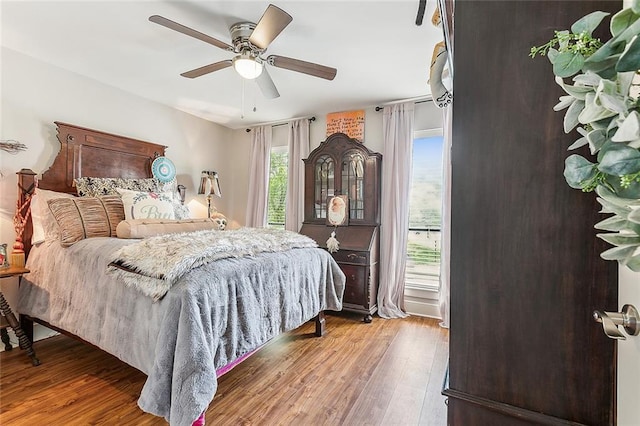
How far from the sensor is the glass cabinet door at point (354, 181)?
11.7ft

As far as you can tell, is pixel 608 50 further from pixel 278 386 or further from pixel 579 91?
pixel 278 386

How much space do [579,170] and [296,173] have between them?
3.78m

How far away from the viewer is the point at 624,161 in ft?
1.30

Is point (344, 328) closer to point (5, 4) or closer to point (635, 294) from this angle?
point (635, 294)

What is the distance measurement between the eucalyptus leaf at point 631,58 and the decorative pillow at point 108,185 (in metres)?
3.44

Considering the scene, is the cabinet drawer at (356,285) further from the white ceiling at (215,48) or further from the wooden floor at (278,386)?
the white ceiling at (215,48)

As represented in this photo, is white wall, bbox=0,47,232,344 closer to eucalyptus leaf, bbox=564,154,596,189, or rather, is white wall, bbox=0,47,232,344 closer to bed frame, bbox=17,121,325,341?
bed frame, bbox=17,121,325,341

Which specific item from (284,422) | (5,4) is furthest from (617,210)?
(5,4)

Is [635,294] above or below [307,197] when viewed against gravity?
below

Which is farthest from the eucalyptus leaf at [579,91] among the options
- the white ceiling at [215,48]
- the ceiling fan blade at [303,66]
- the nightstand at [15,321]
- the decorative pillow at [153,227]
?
the nightstand at [15,321]

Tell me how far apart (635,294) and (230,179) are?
478cm

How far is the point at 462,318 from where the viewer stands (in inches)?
30.3

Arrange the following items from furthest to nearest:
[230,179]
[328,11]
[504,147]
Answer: [230,179]
[328,11]
[504,147]

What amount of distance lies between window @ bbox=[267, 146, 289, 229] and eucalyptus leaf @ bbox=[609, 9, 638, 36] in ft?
13.4
